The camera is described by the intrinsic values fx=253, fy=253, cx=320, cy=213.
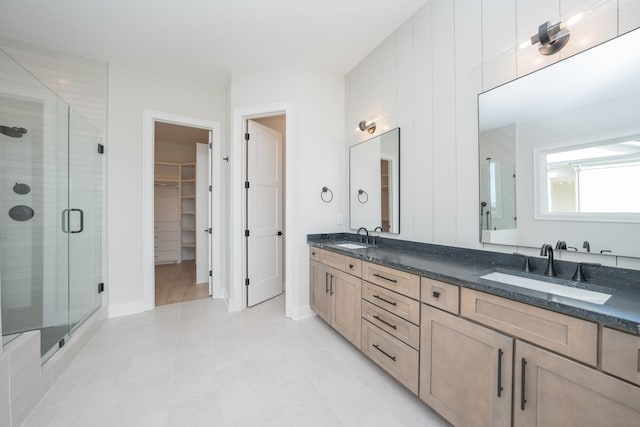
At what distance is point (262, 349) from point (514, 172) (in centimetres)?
230

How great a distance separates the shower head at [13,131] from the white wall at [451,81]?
3.28 metres

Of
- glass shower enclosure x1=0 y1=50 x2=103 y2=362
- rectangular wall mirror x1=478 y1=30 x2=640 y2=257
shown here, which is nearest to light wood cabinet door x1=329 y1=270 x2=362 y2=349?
rectangular wall mirror x1=478 y1=30 x2=640 y2=257

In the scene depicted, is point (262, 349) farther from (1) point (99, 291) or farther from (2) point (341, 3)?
(2) point (341, 3)

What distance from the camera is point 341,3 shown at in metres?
2.09

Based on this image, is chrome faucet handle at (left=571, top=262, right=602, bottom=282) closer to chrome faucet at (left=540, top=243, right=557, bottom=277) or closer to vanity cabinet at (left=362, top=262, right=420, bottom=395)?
chrome faucet at (left=540, top=243, right=557, bottom=277)

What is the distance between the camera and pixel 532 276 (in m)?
1.34

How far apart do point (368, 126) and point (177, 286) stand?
12.2 feet

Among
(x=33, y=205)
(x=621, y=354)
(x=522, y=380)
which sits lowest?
(x=522, y=380)

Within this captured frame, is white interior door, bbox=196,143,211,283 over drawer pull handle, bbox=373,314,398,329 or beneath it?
over

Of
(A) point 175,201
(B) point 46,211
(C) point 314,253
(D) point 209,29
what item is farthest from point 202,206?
(A) point 175,201

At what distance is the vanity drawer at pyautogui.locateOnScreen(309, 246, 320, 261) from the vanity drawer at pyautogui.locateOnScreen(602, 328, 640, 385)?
2.08 m

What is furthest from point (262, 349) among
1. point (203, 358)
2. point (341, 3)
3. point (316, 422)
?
point (341, 3)

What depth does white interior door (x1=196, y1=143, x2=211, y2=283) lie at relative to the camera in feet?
13.2

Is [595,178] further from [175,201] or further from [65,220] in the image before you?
[175,201]
